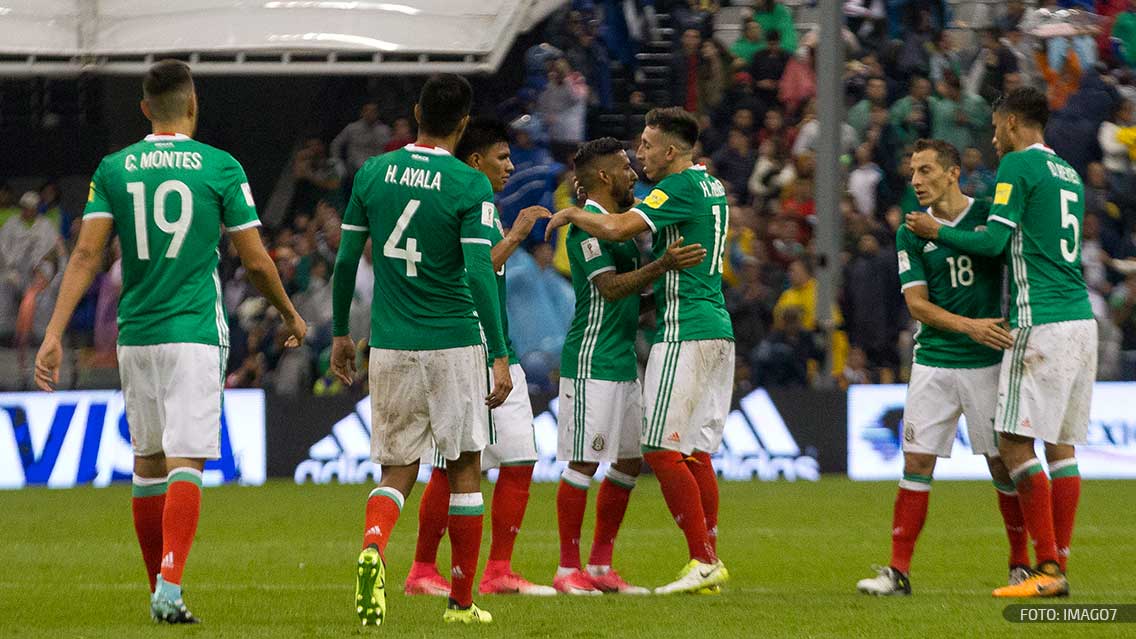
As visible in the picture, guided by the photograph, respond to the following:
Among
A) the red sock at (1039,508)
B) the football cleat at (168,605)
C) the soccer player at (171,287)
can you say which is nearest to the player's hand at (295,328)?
the soccer player at (171,287)

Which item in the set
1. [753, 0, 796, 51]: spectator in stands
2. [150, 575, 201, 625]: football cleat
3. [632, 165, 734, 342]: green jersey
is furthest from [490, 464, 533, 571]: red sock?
[753, 0, 796, 51]: spectator in stands

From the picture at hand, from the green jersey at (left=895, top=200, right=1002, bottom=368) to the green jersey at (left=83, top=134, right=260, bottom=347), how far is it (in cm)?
320

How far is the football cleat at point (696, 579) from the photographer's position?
339 inches

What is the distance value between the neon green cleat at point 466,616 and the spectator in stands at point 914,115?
40.5ft

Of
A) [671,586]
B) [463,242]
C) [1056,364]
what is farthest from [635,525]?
[463,242]

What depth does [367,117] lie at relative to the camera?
2066cm

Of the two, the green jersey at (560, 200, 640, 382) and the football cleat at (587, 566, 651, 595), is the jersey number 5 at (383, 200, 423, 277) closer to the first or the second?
the green jersey at (560, 200, 640, 382)

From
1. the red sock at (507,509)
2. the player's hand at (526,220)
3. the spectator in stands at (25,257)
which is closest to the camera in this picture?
the player's hand at (526,220)

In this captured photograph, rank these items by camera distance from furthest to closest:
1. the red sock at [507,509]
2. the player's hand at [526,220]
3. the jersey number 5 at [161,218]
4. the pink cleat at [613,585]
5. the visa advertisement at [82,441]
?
the visa advertisement at [82,441]
the red sock at [507,509]
the pink cleat at [613,585]
the player's hand at [526,220]
the jersey number 5 at [161,218]

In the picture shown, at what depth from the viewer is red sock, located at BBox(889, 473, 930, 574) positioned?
857 centimetres

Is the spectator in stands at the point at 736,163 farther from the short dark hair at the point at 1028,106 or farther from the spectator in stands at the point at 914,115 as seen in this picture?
the short dark hair at the point at 1028,106

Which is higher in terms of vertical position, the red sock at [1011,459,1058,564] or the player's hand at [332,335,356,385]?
the player's hand at [332,335,356,385]

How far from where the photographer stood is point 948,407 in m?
8.59

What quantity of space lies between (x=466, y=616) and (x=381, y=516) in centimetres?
57
